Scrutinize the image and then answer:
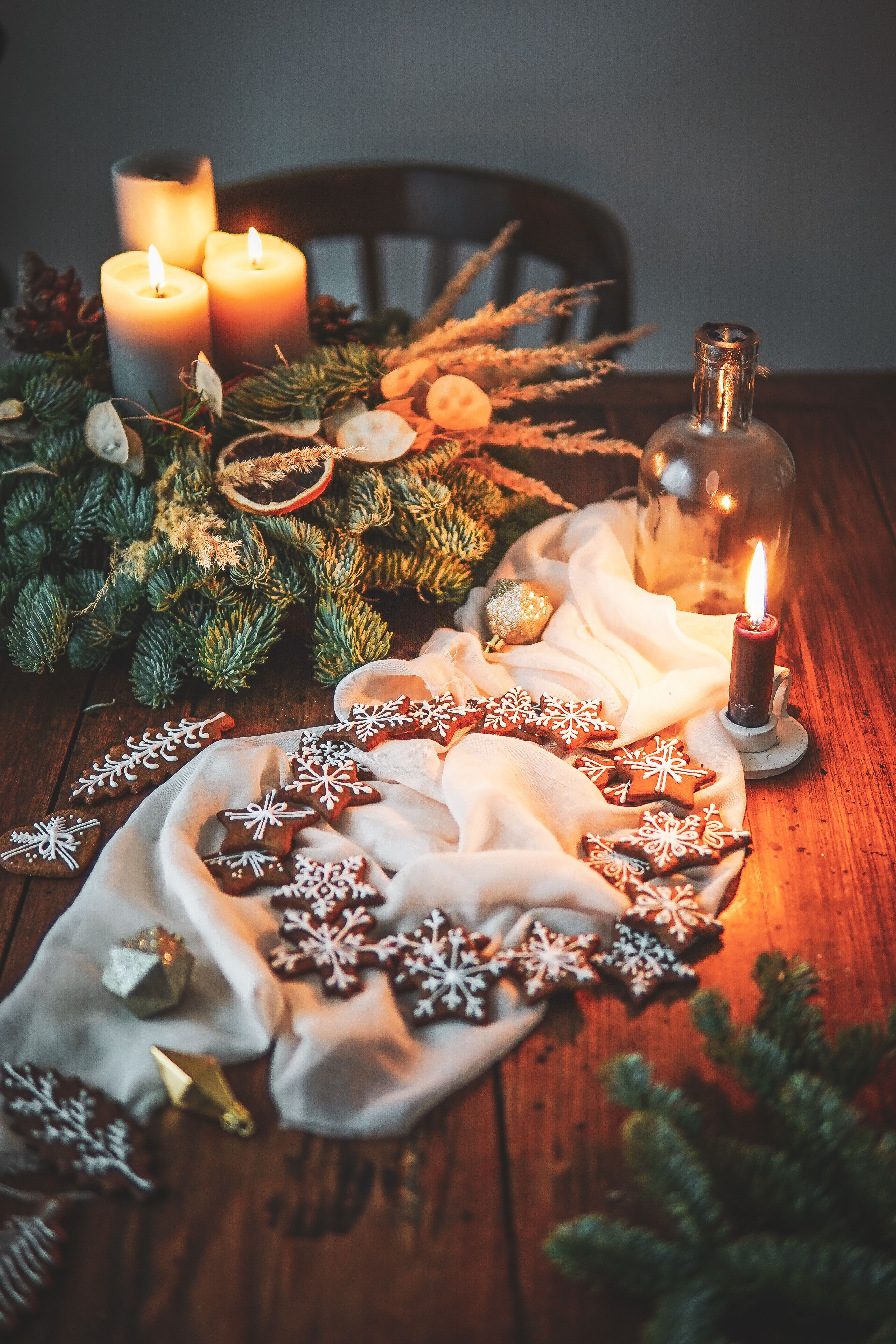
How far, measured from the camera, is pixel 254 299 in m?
1.20

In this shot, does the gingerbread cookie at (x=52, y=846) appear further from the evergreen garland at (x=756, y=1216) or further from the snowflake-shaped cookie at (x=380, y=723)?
the evergreen garland at (x=756, y=1216)

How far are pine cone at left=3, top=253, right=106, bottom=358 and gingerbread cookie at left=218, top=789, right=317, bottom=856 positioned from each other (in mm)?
570

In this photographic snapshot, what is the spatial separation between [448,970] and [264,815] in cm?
21

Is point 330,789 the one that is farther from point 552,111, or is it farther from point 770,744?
point 552,111

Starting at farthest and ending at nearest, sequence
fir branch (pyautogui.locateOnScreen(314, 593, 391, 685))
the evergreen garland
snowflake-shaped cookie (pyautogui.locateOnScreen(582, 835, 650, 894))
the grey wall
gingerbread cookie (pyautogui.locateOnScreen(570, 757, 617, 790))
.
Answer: the grey wall
fir branch (pyautogui.locateOnScreen(314, 593, 391, 685))
gingerbread cookie (pyautogui.locateOnScreen(570, 757, 617, 790))
snowflake-shaped cookie (pyautogui.locateOnScreen(582, 835, 650, 894))
the evergreen garland

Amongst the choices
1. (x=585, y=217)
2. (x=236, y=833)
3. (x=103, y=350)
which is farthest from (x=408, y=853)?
(x=585, y=217)

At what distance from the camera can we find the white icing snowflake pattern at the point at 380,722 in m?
1.01

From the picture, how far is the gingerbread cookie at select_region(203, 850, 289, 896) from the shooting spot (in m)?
0.89

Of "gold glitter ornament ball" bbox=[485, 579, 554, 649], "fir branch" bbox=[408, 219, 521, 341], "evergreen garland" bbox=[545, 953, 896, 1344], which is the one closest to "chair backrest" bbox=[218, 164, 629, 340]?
"fir branch" bbox=[408, 219, 521, 341]

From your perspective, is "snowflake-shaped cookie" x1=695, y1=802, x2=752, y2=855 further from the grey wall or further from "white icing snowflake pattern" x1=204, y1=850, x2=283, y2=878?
the grey wall

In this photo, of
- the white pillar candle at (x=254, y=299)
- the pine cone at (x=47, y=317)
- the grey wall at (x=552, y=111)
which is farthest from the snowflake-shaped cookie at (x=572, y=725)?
the grey wall at (x=552, y=111)

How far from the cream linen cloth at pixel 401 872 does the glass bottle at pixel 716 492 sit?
0.20 feet

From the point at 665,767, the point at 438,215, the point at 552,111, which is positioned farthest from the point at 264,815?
the point at 552,111

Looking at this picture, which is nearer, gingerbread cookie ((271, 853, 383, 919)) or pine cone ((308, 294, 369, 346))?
gingerbread cookie ((271, 853, 383, 919))
